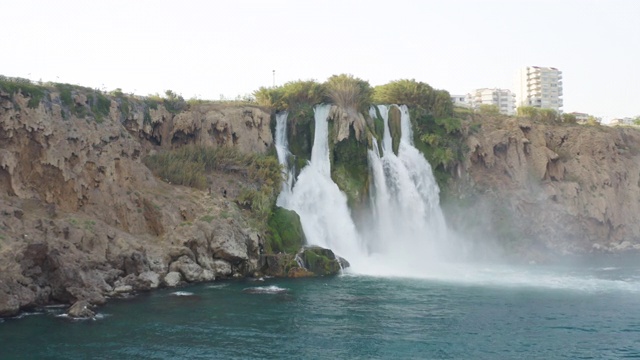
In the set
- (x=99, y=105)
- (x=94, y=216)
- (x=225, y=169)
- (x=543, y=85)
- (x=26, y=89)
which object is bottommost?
(x=94, y=216)

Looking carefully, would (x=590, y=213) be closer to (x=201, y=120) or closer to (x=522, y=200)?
(x=522, y=200)

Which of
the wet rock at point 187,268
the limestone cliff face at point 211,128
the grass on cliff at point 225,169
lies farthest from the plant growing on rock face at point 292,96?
the wet rock at point 187,268

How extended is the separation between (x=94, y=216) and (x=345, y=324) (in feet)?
54.2

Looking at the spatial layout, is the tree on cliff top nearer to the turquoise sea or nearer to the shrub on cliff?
the shrub on cliff

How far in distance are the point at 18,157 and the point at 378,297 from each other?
65.5ft

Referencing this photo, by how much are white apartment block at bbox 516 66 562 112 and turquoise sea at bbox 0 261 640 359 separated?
155688mm

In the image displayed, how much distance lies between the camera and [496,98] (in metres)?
179

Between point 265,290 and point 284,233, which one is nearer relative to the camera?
point 265,290

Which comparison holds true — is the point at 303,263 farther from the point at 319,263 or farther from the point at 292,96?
the point at 292,96

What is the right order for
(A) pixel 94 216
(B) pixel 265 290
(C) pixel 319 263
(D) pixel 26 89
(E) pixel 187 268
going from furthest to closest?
(C) pixel 319 263
(D) pixel 26 89
(A) pixel 94 216
(E) pixel 187 268
(B) pixel 265 290

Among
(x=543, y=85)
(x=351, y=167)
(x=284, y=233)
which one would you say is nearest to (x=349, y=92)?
(x=351, y=167)

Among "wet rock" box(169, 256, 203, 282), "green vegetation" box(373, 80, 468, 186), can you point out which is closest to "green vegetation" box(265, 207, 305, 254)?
"wet rock" box(169, 256, 203, 282)

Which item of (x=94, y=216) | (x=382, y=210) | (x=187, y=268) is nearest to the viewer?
(x=187, y=268)

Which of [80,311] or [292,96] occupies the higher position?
[292,96]
